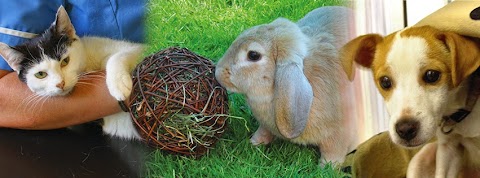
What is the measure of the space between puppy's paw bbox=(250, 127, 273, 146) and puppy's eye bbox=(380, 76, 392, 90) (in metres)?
0.17

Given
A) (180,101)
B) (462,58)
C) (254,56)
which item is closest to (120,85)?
(180,101)

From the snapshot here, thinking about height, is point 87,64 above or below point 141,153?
above

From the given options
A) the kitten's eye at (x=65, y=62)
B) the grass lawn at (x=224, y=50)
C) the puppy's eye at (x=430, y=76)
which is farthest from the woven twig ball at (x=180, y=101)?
the puppy's eye at (x=430, y=76)

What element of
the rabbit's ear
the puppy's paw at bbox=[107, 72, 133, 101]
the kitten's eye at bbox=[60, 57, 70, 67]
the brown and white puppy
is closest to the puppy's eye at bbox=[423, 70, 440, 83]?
the brown and white puppy

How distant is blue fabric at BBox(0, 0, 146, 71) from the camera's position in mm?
1018

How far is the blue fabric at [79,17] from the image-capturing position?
102 centimetres

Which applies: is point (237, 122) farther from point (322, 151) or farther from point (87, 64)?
point (87, 64)

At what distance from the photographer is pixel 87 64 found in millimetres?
1050

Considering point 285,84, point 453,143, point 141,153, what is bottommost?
point 453,143

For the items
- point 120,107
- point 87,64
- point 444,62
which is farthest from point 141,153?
point 444,62

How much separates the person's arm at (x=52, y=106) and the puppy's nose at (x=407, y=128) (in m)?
0.42

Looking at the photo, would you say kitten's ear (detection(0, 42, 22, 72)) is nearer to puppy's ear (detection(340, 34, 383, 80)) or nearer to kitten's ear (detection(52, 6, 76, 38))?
kitten's ear (detection(52, 6, 76, 38))

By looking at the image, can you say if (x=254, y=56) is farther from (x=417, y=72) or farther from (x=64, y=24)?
(x=64, y=24)

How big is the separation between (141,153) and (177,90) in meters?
0.15
